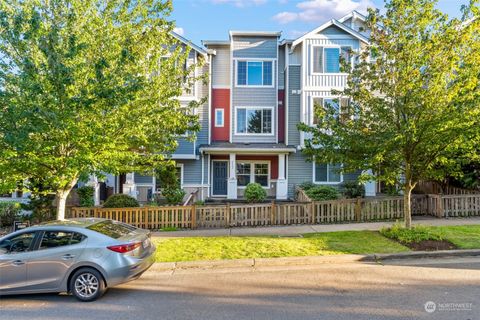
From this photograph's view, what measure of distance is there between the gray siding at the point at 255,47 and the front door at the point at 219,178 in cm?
694

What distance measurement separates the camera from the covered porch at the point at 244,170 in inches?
806

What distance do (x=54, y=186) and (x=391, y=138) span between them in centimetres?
959

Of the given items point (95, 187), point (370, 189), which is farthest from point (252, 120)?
point (95, 187)

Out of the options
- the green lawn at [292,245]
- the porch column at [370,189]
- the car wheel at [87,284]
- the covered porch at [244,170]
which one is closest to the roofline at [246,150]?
the covered porch at [244,170]

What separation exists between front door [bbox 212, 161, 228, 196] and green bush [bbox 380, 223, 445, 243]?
40.3ft

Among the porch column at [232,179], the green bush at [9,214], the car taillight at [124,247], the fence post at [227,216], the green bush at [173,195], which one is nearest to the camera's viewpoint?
the car taillight at [124,247]

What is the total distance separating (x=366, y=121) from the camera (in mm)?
10477

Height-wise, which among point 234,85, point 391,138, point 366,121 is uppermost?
point 234,85

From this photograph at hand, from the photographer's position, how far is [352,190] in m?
18.9

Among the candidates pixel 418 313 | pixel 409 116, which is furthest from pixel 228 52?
pixel 418 313

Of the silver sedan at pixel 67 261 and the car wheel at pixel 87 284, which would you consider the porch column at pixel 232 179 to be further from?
the car wheel at pixel 87 284

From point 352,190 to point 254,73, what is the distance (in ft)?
30.3

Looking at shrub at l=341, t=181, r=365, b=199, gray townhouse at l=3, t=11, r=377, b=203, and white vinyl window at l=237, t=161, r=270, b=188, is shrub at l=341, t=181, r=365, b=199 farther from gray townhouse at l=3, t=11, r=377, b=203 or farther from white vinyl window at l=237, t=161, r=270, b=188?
white vinyl window at l=237, t=161, r=270, b=188

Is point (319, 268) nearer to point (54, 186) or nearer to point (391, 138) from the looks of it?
point (391, 138)
